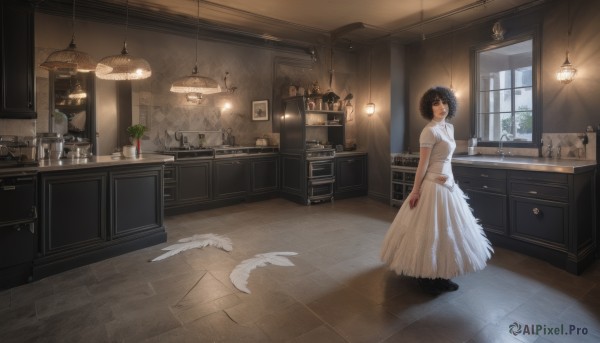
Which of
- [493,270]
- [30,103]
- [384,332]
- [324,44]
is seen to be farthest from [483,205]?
[30,103]

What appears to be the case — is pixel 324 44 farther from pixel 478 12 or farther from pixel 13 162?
pixel 13 162

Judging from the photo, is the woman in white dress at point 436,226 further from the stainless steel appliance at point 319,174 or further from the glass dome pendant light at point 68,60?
the stainless steel appliance at point 319,174

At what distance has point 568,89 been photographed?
4457mm

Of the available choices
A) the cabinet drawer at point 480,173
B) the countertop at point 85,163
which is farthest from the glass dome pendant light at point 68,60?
the cabinet drawer at point 480,173

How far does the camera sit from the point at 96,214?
3.73 m

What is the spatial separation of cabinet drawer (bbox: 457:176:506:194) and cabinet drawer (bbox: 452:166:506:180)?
0.04 meters

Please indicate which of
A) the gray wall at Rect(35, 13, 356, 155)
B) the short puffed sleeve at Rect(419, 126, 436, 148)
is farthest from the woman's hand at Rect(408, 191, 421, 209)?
the gray wall at Rect(35, 13, 356, 155)

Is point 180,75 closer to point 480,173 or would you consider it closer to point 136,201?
point 136,201

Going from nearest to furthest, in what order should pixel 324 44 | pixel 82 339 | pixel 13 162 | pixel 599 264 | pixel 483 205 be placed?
pixel 82 339
pixel 13 162
pixel 599 264
pixel 483 205
pixel 324 44

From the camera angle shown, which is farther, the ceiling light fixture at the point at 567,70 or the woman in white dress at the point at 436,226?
the ceiling light fixture at the point at 567,70

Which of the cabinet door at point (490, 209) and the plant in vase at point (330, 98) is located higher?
the plant in vase at point (330, 98)

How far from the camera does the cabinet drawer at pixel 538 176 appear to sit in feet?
11.6

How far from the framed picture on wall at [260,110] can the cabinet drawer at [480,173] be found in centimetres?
409

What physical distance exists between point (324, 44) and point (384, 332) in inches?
252
